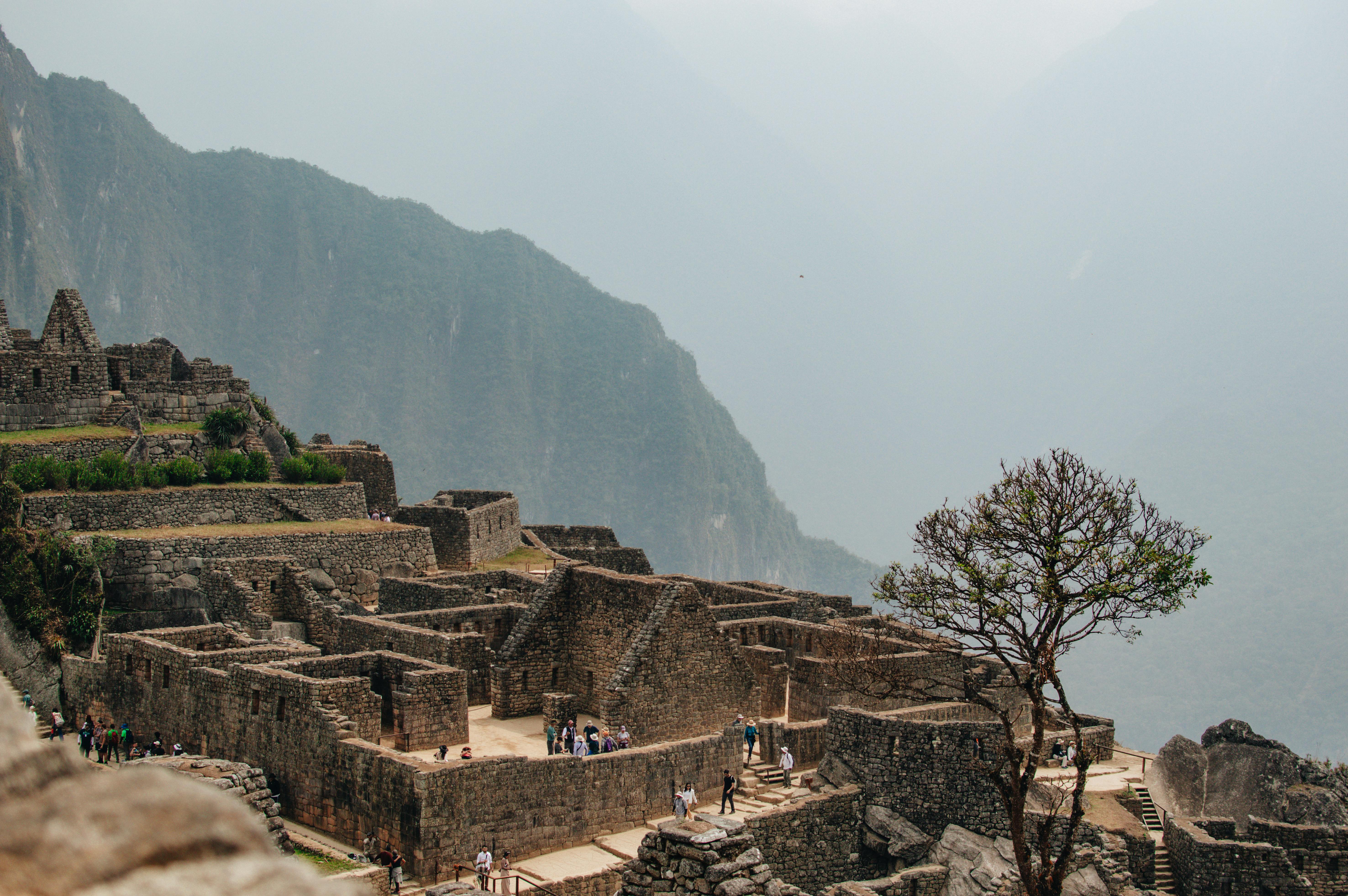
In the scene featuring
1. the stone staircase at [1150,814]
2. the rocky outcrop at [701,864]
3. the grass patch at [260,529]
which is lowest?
the stone staircase at [1150,814]

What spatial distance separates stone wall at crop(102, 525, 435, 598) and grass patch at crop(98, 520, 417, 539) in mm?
110

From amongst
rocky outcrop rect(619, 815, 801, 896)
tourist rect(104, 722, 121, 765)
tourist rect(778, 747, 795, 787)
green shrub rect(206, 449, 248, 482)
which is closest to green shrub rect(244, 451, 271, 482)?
green shrub rect(206, 449, 248, 482)

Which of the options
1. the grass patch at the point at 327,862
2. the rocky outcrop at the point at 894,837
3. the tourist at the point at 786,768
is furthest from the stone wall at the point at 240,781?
the rocky outcrop at the point at 894,837

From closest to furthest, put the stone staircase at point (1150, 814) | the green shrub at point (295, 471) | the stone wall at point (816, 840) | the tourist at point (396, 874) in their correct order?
the tourist at point (396, 874) < the stone wall at point (816, 840) < the stone staircase at point (1150, 814) < the green shrub at point (295, 471)

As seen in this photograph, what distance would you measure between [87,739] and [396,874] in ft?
24.2

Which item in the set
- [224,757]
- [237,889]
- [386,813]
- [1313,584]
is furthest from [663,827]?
[1313,584]

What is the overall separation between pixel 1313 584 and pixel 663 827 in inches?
5559

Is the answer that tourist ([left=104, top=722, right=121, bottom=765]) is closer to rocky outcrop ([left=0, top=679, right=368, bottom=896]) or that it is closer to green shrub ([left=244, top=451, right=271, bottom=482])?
green shrub ([left=244, top=451, right=271, bottom=482])

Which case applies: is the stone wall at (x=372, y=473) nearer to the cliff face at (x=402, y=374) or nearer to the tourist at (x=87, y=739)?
the tourist at (x=87, y=739)

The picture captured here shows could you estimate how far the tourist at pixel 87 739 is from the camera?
16.8 metres

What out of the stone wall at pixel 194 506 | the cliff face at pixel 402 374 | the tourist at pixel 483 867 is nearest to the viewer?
the tourist at pixel 483 867

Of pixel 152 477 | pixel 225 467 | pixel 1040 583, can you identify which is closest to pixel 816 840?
pixel 1040 583

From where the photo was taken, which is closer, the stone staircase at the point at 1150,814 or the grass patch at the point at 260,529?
the stone staircase at the point at 1150,814

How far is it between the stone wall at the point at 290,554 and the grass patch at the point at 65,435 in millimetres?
4723
